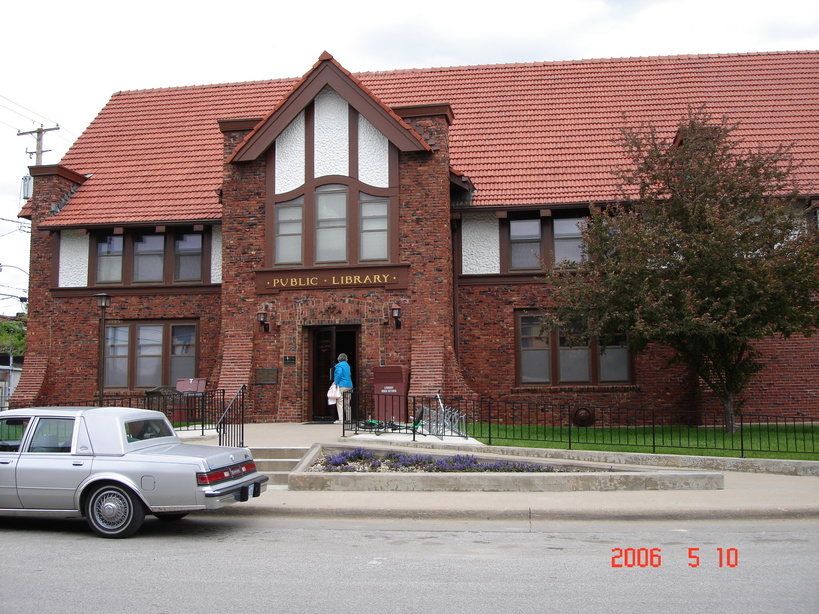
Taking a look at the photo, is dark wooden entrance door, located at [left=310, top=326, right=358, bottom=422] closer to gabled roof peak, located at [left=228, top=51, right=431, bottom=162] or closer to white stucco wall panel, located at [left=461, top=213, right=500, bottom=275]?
white stucco wall panel, located at [left=461, top=213, right=500, bottom=275]

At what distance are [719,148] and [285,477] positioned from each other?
11.7 meters

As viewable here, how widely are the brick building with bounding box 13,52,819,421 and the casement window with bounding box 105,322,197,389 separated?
45mm

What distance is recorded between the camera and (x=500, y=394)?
20.6 metres

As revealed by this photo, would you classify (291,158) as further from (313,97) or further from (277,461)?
(277,461)

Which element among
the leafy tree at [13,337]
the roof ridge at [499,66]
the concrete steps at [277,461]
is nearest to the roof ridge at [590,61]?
the roof ridge at [499,66]

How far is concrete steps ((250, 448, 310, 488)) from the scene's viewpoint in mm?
12758

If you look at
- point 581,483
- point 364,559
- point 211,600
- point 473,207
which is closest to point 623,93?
point 473,207

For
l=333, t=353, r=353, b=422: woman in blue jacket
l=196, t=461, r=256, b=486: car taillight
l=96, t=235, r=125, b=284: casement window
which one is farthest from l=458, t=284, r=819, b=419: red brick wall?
l=196, t=461, r=256, b=486: car taillight

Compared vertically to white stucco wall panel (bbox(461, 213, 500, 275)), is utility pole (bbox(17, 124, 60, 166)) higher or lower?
Answer: higher

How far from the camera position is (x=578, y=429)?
1730 centimetres

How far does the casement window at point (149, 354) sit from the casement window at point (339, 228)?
4.52 m

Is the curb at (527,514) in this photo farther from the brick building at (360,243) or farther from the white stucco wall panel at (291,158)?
the white stucco wall panel at (291,158)

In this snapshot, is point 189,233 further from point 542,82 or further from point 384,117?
point 542,82
